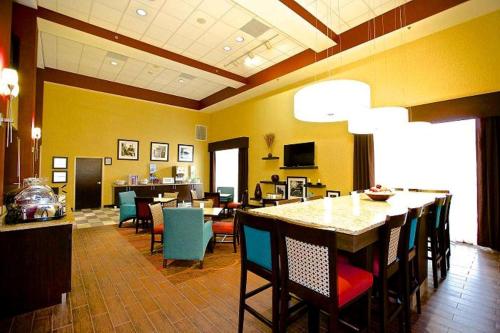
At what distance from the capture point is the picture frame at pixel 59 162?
7.28m

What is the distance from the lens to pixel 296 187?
6629 mm

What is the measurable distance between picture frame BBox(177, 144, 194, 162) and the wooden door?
280 centimetres

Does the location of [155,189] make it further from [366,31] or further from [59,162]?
[366,31]

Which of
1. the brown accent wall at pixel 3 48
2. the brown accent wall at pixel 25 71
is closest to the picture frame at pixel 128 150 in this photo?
the brown accent wall at pixel 25 71

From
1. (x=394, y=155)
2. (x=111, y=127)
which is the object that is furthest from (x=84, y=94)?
(x=394, y=155)

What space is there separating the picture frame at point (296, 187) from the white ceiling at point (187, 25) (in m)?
3.29

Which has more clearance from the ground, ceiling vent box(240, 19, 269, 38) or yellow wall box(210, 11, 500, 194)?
ceiling vent box(240, 19, 269, 38)

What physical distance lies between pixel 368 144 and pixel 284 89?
323 centimetres

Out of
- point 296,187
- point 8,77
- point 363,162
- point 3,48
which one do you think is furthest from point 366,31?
point 3,48

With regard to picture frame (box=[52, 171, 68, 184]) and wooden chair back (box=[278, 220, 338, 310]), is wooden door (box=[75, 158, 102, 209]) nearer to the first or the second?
picture frame (box=[52, 171, 68, 184])

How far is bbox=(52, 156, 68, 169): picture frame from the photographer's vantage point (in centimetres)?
728

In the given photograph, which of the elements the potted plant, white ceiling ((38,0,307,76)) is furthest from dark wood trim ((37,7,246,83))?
the potted plant

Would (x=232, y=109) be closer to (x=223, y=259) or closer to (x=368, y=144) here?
(x=368, y=144)

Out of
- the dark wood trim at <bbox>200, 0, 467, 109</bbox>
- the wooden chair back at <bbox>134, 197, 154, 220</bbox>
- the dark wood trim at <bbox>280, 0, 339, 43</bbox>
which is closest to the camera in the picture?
the dark wood trim at <bbox>200, 0, 467, 109</bbox>
